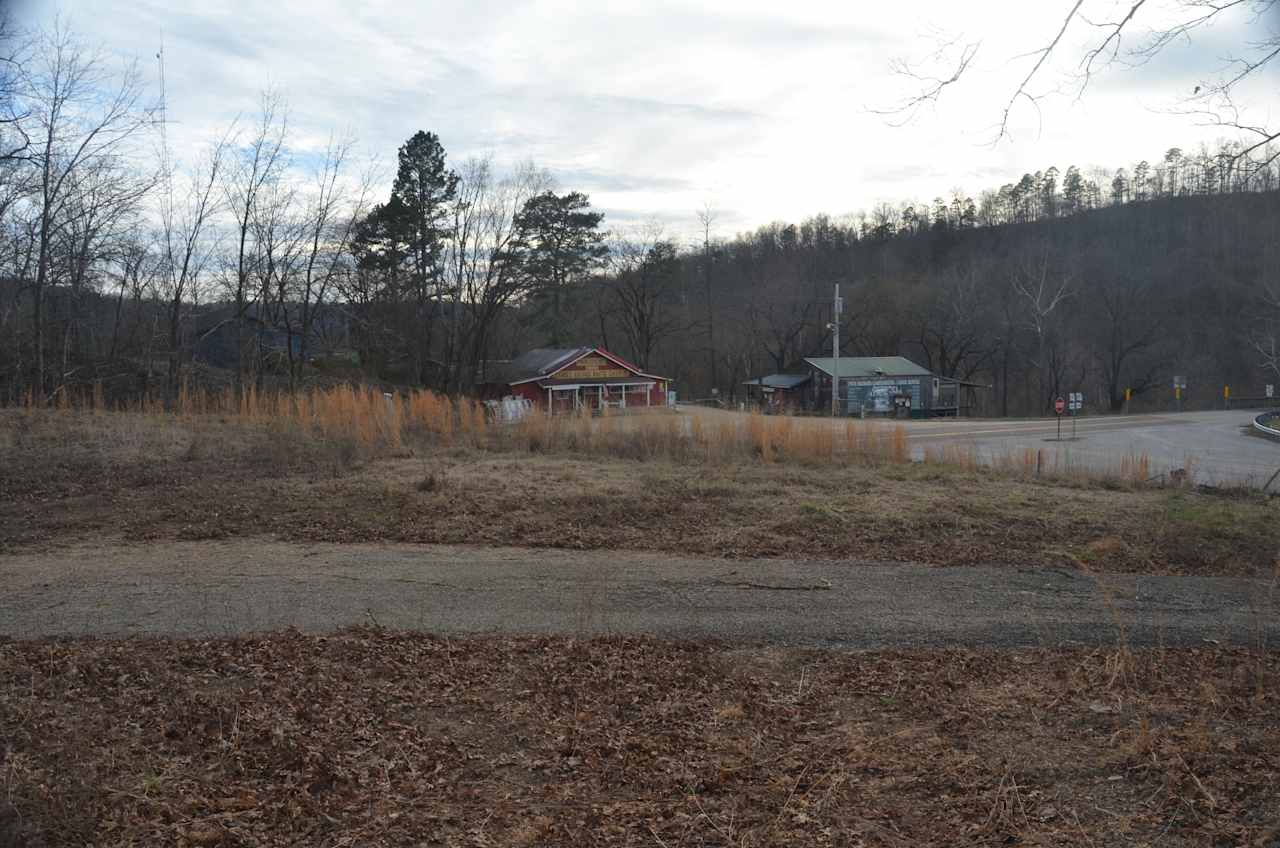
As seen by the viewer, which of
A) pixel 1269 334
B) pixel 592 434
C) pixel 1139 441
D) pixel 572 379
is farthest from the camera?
pixel 1269 334

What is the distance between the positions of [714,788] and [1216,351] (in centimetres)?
8328

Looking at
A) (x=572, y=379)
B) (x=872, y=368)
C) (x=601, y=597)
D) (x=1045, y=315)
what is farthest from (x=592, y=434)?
(x=1045, y=315)

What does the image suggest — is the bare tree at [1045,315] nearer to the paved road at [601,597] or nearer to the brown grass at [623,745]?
the paved road at [601,597]

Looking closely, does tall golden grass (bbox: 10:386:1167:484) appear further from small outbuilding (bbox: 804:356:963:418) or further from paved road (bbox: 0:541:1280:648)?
small outbuilding (bbox: 804:356:963:418)

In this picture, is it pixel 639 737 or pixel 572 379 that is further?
pixel 572 379

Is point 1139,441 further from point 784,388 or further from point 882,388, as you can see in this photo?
point 784,388

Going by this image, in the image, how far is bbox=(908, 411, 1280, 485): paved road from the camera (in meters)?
24.7

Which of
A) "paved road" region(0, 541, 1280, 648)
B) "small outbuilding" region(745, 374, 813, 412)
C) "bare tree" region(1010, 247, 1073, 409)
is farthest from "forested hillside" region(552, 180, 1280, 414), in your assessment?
"paved road" region(0, 541, 1280, 648)

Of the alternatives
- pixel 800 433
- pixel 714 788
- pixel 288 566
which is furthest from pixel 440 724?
pixel 800 433

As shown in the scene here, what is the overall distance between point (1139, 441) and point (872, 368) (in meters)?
22.3

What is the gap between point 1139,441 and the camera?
3516cm

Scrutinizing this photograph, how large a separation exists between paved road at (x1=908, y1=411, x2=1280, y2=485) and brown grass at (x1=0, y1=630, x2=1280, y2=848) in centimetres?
1643

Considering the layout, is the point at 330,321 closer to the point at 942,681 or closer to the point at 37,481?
the point at 37,481

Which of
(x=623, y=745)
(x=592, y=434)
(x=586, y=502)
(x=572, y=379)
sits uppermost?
(x=572, y=379)
